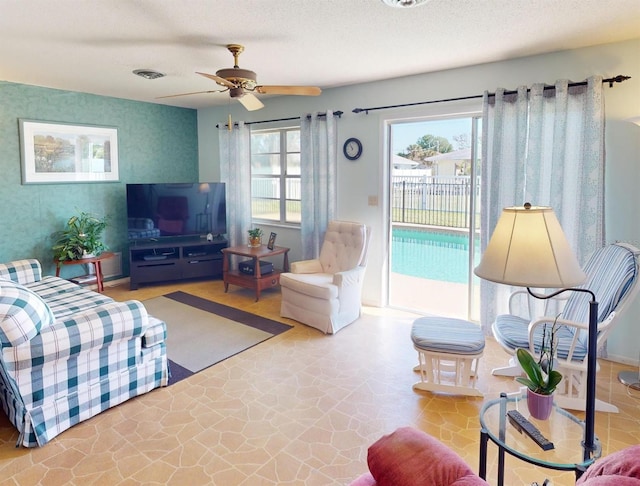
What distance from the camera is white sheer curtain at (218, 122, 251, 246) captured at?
5684 millimetres

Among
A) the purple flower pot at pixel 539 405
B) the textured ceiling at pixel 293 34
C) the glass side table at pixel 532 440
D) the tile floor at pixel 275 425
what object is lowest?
the tile floor at pixel 275 425

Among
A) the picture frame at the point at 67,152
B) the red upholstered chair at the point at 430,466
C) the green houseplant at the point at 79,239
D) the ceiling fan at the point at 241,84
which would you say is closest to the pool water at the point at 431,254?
the ceiling fan at the point at 241,84

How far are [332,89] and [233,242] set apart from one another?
248 centimetres

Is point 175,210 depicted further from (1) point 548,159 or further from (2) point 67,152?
(1) point 548,159

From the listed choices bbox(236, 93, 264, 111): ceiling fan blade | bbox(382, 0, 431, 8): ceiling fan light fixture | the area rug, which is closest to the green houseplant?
the area rug

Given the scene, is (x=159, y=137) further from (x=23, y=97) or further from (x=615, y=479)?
(x=615, y=479)

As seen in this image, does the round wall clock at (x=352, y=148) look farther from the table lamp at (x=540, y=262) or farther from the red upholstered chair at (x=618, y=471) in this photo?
the red upholstered chair at (x=618, y=471)

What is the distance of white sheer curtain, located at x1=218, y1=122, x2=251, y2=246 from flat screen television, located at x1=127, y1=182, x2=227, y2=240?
0.13m

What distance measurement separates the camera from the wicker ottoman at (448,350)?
270 centimetres

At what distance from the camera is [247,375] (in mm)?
3102

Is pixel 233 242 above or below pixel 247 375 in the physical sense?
above

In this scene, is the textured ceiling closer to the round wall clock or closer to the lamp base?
the round wall clock

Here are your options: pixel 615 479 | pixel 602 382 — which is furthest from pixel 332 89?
pixel 615 479

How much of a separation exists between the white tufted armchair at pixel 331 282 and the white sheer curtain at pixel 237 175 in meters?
1.64
